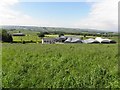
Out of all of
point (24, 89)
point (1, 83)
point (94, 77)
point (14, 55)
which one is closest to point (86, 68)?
point (94, 77)

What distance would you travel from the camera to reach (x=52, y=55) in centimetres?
2133

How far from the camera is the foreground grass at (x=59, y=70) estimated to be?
48.8ft

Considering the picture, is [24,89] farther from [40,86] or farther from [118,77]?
[118,77]

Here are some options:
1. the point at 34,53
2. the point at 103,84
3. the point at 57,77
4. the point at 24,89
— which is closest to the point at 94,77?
the point at 103,84

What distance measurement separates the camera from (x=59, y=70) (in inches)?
675

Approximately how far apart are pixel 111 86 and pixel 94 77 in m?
1.68

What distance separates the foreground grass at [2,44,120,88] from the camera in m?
14.9

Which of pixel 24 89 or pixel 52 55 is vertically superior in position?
pixel 52 55

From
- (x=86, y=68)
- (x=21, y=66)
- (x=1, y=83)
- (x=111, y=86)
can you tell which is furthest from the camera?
(x=21, y=66)

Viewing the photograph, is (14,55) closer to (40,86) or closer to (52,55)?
(52,55)

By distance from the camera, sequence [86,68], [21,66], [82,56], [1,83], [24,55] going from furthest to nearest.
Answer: [24,55]
[82,56]
[21,66]
[86,68]
[1,83]

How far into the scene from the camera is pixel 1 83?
49.5 ft

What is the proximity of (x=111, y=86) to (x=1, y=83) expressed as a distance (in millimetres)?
7956

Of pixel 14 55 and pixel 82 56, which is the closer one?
pixel 82 56
